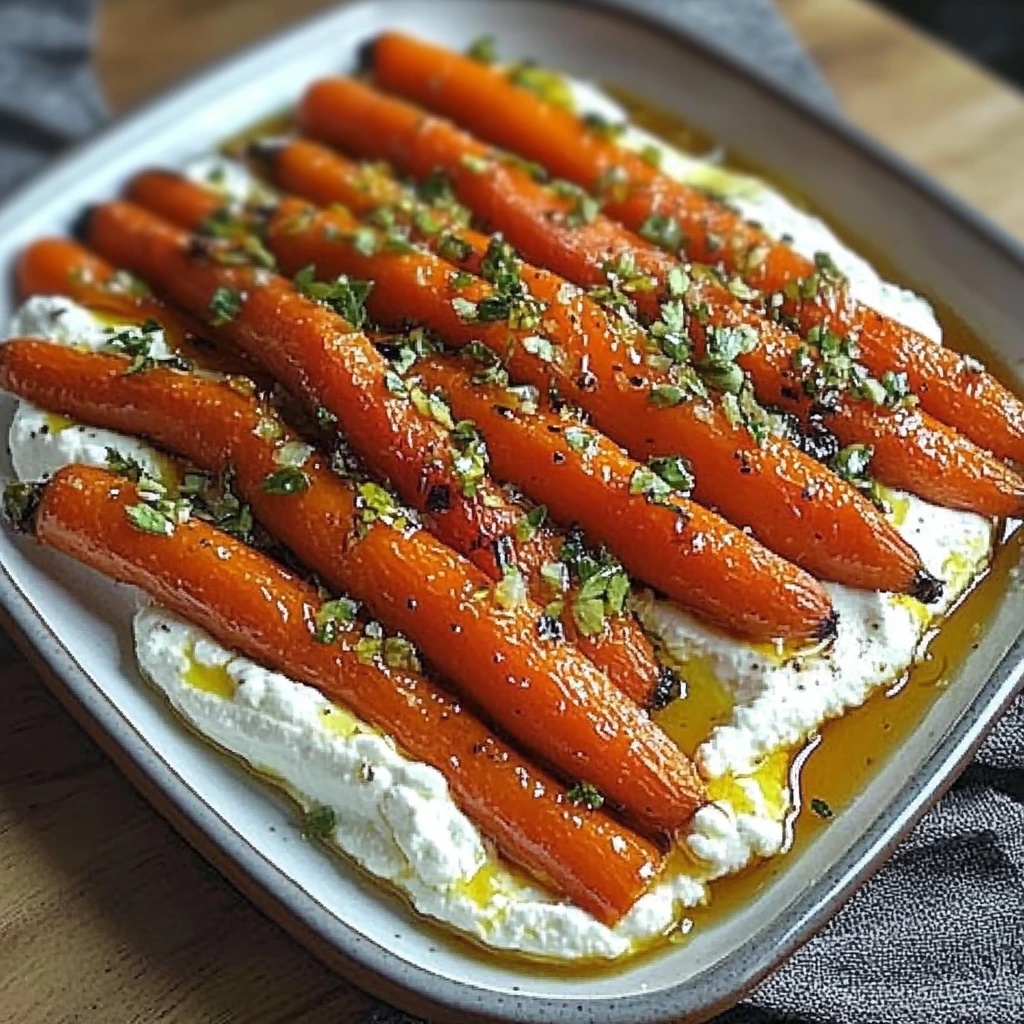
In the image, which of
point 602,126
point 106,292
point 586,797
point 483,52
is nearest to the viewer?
point 586,797

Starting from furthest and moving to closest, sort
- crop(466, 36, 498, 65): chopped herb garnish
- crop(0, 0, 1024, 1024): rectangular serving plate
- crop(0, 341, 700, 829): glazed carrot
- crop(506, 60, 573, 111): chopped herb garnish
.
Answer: crop(466, 36, 498, 65): chopped herb garnish < crop(506, 60, 573, 111): chopped herb garnish < crop(0, 341, 700, 829): glazed carrot < crop(0, 0, 1024, 1024): rectangular serving plate

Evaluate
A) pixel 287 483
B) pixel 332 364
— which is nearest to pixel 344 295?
pixel 332 364

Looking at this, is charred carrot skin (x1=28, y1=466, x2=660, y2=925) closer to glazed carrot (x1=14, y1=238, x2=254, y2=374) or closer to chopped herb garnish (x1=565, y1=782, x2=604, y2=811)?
chopped herb garnish (x1=565, y1=782, x2=604, y2=811)

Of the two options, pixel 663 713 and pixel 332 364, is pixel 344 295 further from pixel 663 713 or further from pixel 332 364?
pixel 663 713

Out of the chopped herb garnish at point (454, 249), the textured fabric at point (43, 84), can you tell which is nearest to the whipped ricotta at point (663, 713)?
the chopped herb garnish at point (454, 249)

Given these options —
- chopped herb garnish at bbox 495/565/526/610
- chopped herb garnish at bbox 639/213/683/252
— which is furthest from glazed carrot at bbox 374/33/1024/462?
chopped herb garnish at bbox 495/565/526/610

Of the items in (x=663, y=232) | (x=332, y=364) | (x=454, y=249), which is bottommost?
(x=332, y=364)

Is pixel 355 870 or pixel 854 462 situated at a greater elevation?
pixel 854 462
